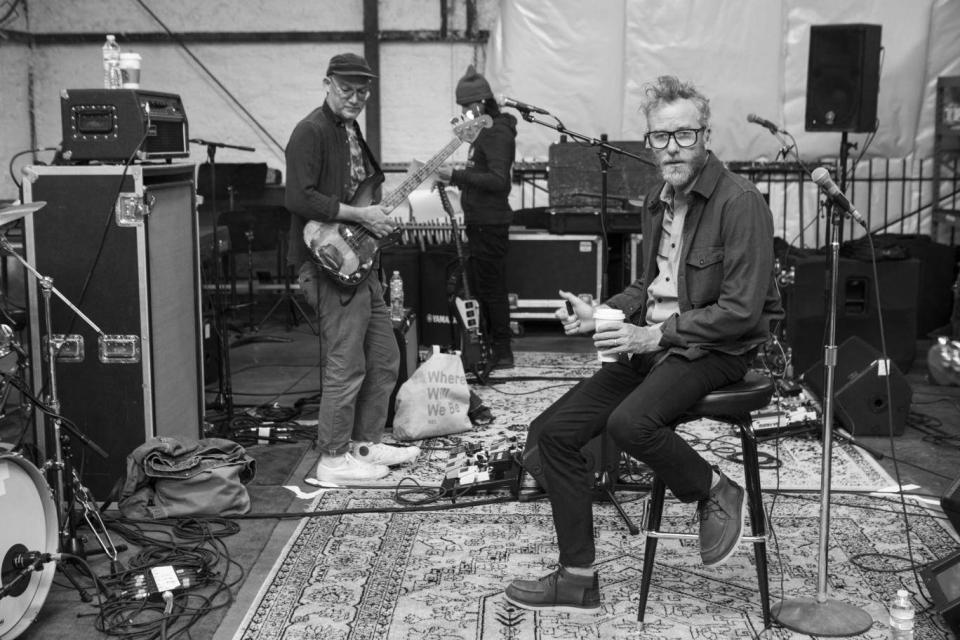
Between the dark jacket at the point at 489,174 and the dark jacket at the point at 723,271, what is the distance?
337 centimetres

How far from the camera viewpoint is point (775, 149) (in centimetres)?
931

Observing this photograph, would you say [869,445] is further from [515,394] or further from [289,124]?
[289,124]

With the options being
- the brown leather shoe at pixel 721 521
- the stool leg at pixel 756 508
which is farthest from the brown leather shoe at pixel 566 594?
the stool leg at pixel 756 508

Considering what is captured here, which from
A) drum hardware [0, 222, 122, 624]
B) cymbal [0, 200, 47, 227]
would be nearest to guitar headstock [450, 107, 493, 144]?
drum hardware [0, 222, 122, 624]

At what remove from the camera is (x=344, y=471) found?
4965 mm

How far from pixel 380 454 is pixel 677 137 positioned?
7.52 ft

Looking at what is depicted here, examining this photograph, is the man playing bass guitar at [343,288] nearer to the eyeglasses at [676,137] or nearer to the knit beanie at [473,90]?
the eyeglasses at [676,137]

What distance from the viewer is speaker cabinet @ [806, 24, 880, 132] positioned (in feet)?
22.6

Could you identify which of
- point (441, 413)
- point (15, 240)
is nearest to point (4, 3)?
point (15, 240)

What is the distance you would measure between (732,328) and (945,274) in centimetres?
546

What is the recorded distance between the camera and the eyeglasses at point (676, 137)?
11.5 feet

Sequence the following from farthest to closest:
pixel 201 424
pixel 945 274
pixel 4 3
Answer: pixel 4 3 → pixel 945 274 → pixel 201 424

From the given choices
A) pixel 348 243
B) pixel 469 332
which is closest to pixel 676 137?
pixel 348 243

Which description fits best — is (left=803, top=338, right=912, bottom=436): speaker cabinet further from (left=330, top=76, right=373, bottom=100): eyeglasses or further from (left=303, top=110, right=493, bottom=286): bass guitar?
(left=330, top=76, right=373, bottom=100): eyeglasses
